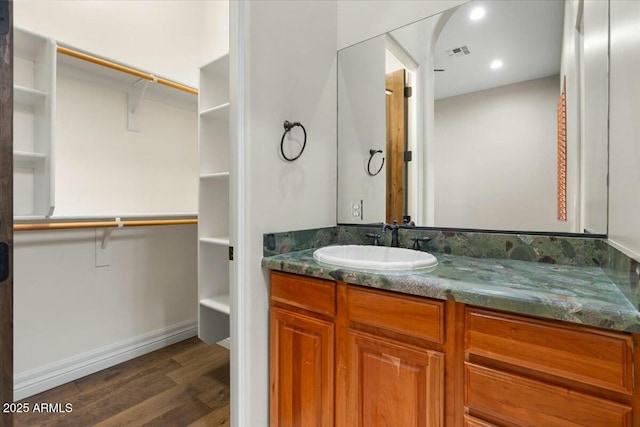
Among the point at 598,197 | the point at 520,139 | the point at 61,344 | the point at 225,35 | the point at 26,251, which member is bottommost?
the point at 61,344

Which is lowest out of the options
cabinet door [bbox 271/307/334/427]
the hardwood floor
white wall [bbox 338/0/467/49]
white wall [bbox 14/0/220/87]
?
the hardwood floor

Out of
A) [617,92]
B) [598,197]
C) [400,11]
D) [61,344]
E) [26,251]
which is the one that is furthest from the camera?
[61,344]

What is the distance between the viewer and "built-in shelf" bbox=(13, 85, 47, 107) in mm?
1602

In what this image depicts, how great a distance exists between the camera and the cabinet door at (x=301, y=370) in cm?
117

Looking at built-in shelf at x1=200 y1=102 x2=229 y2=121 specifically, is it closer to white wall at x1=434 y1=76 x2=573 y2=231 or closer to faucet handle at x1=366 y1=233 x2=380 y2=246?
faucet handle at x1=366 y1=233 x2=380 y2=246

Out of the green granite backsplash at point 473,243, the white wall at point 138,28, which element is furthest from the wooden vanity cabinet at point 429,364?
the white wall at point 138,28

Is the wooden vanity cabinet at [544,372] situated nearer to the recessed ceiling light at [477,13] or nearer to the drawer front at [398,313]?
the drawer front at [398,313]

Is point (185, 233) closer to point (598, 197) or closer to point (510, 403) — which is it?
point (510, 403)

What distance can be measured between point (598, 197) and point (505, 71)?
67 cm

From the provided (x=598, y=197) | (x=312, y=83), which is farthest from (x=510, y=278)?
(x=312, y=83)

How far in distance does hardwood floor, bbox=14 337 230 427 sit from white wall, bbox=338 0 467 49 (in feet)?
7.32

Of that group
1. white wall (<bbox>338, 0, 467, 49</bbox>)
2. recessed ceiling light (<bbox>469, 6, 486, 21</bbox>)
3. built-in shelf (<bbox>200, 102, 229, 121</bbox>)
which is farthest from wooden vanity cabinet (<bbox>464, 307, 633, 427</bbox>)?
built-in shelf (<bbox>200, 102, 229, 121</bbox>)

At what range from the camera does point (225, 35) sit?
8.17ft

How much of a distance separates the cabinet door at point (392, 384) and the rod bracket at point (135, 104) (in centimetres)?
222
